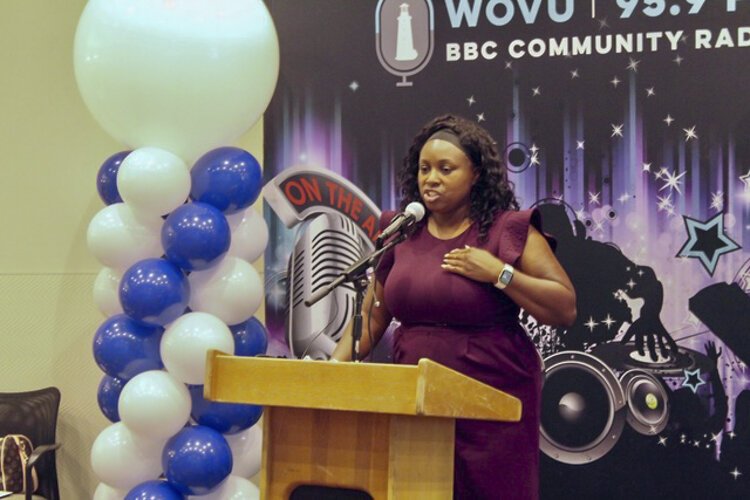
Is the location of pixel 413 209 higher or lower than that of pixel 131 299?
higher

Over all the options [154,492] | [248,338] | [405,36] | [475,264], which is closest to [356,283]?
[475,264]

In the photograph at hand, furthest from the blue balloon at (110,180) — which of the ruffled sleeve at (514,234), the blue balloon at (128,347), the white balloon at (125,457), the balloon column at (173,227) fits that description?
the ruffled sleeve at (514,234)

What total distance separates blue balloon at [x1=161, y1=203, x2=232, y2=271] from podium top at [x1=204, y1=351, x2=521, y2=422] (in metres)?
0.99

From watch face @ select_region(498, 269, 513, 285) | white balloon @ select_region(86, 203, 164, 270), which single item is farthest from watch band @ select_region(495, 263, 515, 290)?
white balloon @ select_region(86, 203, 164, 270)

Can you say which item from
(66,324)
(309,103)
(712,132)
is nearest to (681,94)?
(712,132)

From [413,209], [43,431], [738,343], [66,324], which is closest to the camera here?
[413,209]

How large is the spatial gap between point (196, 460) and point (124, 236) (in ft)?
2.65

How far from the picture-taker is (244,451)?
3.61m

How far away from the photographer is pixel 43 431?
4223mm

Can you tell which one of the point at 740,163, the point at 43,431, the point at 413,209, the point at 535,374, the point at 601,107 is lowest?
the point at 43,431

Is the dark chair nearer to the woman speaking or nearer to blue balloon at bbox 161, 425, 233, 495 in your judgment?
blue balloon at bbox 161, 425, 233, 495

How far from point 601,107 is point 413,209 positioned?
1.64m

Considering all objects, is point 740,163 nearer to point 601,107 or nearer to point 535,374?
point 601,107

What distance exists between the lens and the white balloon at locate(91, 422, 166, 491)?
3.42 metres
